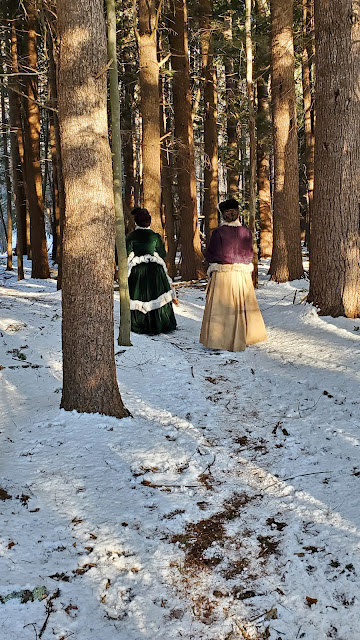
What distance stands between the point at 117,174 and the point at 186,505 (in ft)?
15.3

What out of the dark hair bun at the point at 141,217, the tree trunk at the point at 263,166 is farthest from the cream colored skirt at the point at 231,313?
the tree trunk at the point at 263,166

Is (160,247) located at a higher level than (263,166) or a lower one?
lower

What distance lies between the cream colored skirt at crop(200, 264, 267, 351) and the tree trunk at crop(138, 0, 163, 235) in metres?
2.78

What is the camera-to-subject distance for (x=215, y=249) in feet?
24.6

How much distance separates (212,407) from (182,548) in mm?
2324

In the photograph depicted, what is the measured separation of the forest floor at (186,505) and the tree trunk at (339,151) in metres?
1.45

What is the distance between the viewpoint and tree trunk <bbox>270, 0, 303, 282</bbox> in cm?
1143

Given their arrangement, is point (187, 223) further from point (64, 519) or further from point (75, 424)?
point (64, 519)

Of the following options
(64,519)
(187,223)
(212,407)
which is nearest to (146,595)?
(64,519)

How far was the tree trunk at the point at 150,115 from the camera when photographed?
378 inches

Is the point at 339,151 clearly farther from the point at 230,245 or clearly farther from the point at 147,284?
the point at 147,284

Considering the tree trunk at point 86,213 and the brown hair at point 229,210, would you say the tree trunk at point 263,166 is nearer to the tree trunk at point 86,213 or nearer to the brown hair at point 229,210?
the brown hair at point 229,210

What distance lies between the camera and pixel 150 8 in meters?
9.55

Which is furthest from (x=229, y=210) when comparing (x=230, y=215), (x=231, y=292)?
(x=231, y=292)
